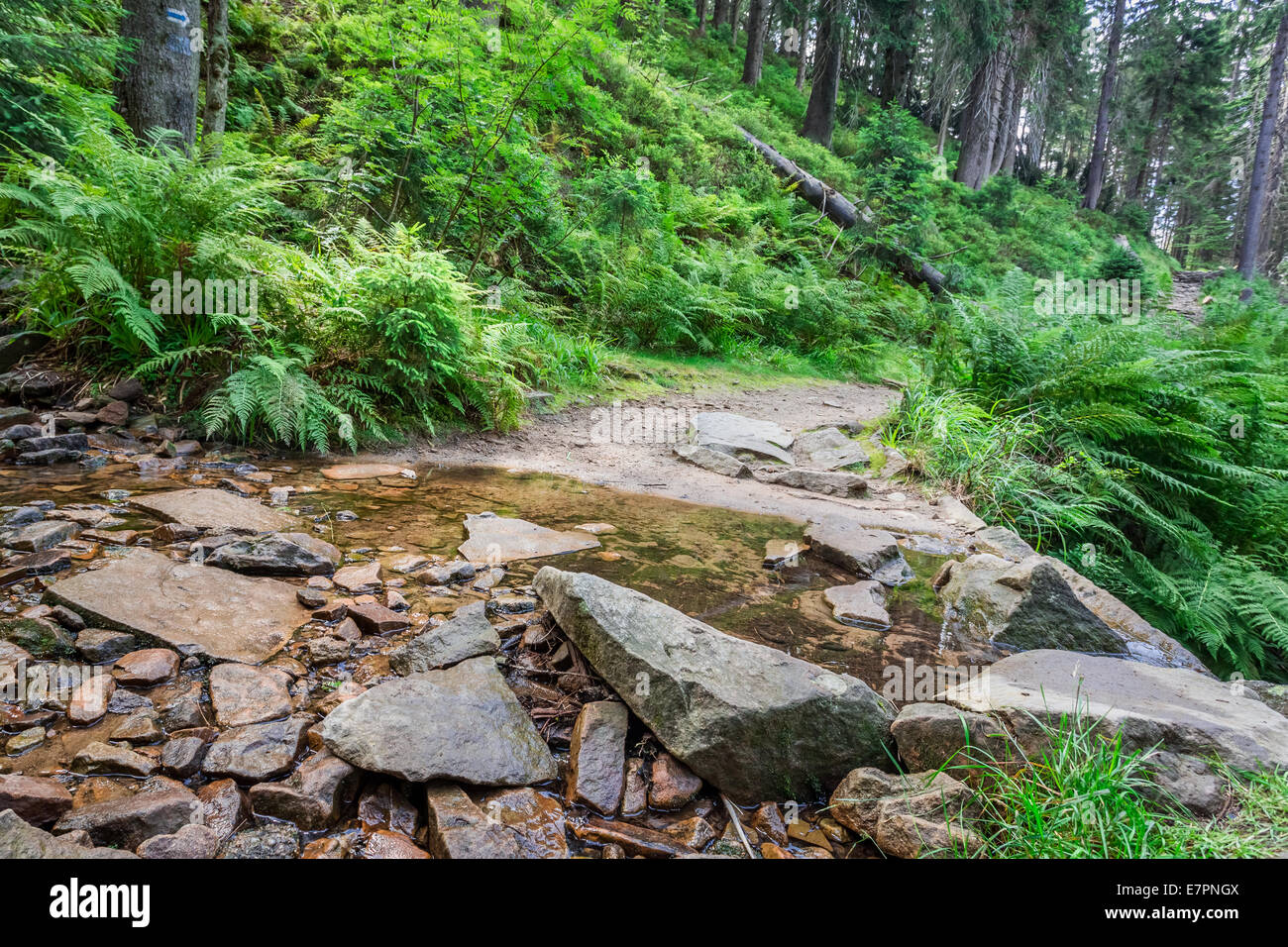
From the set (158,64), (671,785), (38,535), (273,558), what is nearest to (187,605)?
(273,558)

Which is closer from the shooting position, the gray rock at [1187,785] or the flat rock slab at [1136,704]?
the gray rock at [1187,785]

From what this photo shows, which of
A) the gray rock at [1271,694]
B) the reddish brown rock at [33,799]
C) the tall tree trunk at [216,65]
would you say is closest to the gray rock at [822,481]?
the gray rock at [1271,694]

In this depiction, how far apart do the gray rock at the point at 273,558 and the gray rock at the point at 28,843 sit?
1.49 meters

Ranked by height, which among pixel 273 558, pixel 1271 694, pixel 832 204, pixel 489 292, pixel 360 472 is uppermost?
pixel 832 204

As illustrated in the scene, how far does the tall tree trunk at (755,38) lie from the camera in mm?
18516

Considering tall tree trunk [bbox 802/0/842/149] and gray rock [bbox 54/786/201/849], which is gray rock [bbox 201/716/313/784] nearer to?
gray rock [bbox 54/786/201/849]

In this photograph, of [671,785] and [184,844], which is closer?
[184,844]

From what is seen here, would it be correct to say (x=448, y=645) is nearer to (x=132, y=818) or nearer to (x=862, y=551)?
(x=132, y=818)

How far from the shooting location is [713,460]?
5352 mm

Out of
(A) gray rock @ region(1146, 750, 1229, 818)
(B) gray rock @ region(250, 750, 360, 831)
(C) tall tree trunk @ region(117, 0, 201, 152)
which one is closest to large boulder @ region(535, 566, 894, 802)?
(A) gray rock @ region(1146, 750, 1229, 818)

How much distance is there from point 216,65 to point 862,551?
736cm

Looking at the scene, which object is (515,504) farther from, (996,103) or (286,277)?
(996,103)

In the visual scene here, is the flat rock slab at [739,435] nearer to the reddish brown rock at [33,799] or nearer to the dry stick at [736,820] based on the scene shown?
the dry stick at [736,820]

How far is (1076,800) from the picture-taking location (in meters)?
1.46
